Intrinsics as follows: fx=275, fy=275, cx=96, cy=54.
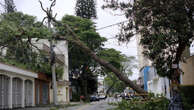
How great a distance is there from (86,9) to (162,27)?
38231mm

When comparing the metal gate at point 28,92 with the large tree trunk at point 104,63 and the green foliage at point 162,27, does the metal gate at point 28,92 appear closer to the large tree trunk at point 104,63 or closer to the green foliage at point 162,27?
the large tree trunk at point 104,63

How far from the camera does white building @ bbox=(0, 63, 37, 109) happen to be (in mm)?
20234

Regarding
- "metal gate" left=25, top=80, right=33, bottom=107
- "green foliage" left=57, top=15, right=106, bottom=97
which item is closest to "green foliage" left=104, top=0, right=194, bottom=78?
"metal gate" left=25, top=80, right=33, bottom=107

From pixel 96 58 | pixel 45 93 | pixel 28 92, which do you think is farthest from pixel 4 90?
pixel 45 93

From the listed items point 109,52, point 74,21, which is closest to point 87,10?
point 74,21

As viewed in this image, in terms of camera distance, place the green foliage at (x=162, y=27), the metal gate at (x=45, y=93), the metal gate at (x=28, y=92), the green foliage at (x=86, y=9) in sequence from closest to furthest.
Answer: the green foliage at (x=162, y=27)
the metal gate at (x=28, y=92)
the metal gate at (x=45, y=93)
the green foliage at (x=86, y=9)

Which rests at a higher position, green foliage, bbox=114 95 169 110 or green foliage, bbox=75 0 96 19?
green foliage, bbox=75 0 96 19

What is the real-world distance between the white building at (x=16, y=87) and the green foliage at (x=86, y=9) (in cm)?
2456

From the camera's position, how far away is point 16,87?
2295cm

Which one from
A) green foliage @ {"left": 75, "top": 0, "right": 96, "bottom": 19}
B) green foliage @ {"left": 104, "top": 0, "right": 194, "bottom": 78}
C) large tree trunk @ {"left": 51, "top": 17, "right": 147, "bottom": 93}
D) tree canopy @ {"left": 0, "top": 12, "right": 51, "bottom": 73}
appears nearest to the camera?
green foliage @ {"left": 104, "top": 0, "right": 194, "bottom": 78}

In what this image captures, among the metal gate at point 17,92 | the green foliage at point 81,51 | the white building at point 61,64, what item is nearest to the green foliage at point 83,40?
the green foliage at point 81,51

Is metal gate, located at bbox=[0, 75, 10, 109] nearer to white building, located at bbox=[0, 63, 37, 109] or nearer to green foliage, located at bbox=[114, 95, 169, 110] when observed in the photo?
white building, located at bbox=[0, 63, 37, 109]

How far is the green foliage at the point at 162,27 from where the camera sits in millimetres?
11406

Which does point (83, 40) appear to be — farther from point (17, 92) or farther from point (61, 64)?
point (17, 92)
